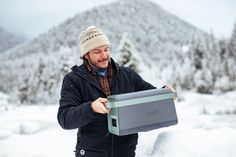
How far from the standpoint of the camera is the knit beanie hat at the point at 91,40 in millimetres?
3256

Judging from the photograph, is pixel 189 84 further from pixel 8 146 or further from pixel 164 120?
pixel 164 120

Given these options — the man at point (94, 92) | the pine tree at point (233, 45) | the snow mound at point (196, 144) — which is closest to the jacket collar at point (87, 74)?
the man at point (94, 92)

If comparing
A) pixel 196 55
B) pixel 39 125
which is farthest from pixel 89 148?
pixel 196 55

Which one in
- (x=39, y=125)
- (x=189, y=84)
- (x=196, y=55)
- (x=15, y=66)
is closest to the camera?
(x=39, y=125)

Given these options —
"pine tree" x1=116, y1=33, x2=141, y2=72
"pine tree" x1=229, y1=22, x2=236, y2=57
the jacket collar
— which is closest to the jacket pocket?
the jacket collar

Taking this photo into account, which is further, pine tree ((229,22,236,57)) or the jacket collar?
pine tree ((229,22,236,57))

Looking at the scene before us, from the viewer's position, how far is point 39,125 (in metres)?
9.81

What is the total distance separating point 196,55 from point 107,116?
177 feet

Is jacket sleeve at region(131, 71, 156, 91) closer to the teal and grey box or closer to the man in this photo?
the man

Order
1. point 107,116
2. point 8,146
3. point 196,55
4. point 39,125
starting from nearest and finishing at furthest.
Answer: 1. point 107,116
2. point 8,146
3. point 39,125
4. point 196,55

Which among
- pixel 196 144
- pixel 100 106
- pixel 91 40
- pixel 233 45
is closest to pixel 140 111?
pixel 100 106

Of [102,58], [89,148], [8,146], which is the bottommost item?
[8,146]

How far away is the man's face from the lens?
3.21 meters

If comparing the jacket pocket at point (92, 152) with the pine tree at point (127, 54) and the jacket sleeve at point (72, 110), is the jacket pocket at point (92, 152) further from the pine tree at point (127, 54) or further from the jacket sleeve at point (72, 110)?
the pine tree at point (127, 54)
